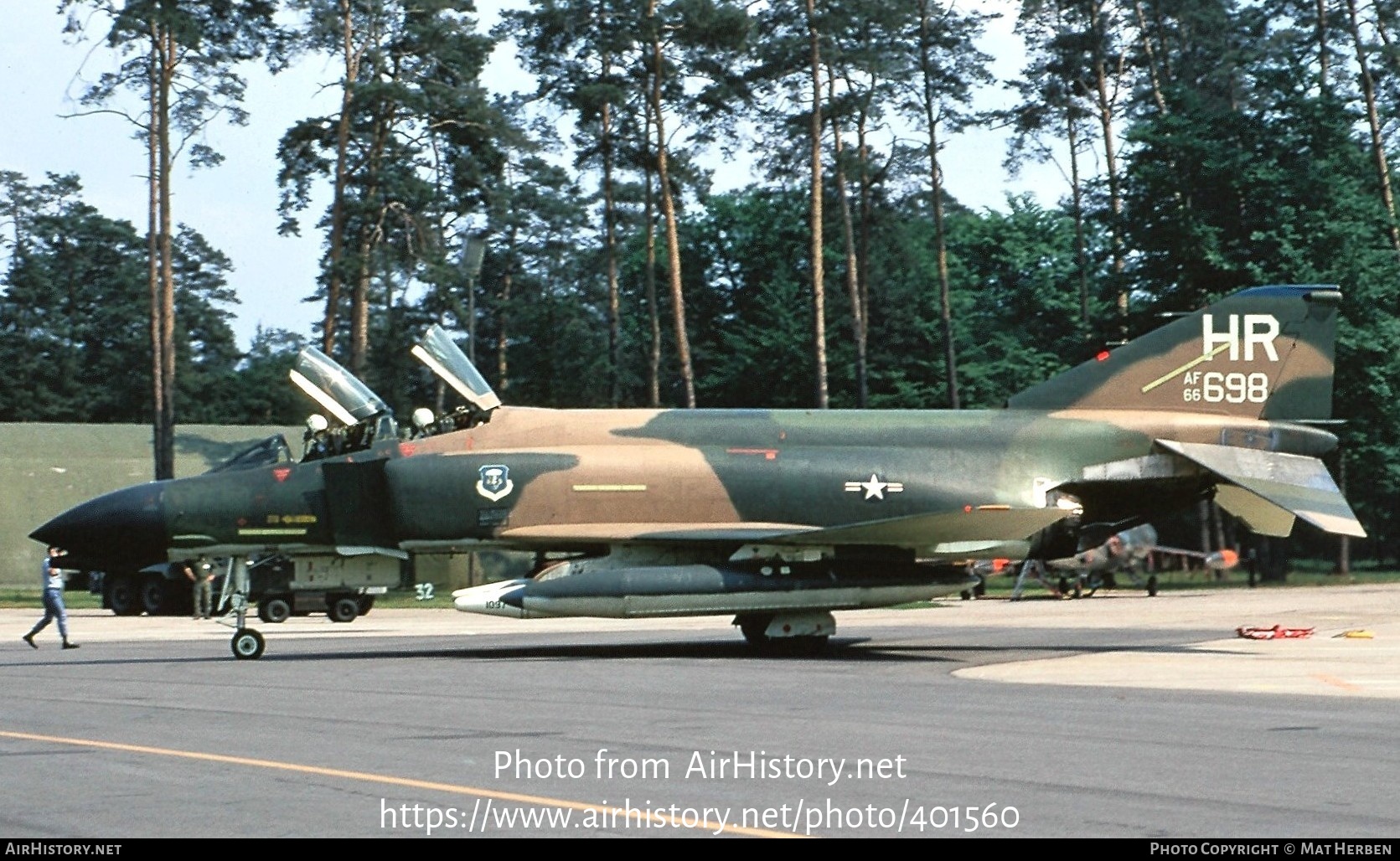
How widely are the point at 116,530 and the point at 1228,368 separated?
13.2 m

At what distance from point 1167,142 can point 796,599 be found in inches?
1328

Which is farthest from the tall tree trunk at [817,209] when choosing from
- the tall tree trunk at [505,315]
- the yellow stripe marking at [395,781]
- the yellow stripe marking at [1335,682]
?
the yellow stripe marking at [395,781]

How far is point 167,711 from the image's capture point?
13461 millimetres

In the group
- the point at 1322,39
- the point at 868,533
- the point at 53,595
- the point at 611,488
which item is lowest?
the point at 53,595

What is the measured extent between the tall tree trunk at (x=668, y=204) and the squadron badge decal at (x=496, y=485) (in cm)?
2889

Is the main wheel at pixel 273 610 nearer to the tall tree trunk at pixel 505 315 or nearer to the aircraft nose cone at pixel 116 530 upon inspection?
the aircraft nose cone at pixel 116 530

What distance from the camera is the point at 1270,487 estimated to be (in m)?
19.7

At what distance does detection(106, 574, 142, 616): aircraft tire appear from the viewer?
123ft

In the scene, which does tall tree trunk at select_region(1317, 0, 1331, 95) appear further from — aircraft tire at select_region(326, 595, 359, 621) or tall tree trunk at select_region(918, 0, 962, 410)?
aircraft tire at select_region(326, 595, 359, 621)

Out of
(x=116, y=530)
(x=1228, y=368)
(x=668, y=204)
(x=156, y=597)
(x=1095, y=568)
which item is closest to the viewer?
(x=116, y=530)

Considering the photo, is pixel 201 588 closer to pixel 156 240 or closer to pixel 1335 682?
pixel 156 240

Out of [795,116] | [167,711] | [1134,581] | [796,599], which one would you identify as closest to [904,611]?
[1134,581]

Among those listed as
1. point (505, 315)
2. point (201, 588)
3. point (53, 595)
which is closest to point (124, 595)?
point (201, 588)

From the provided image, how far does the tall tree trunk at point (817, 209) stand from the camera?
48344 millimetres
